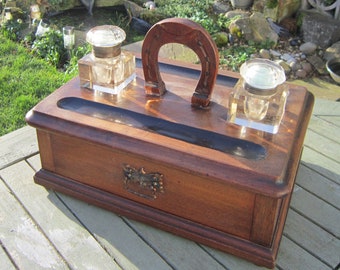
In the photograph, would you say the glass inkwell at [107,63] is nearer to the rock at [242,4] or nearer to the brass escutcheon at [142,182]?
the brass escutcheon at [142,182]

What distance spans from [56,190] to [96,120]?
0.42m

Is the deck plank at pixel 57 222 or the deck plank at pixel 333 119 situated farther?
the deck plank at pixel 333 119

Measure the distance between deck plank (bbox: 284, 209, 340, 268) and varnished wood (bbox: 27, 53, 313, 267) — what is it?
0.06 m

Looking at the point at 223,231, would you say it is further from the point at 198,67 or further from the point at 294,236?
the point at 198,67

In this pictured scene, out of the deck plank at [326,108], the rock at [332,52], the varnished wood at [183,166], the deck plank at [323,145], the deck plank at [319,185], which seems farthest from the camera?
the rock at [332,52]

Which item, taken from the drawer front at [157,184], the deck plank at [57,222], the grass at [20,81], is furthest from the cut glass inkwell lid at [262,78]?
the grass at [20,81]

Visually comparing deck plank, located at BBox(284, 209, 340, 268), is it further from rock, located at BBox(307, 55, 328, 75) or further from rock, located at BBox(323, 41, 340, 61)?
rock, located at BBox(323, 41, 340, 61)

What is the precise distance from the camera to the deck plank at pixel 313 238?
5.33 ft

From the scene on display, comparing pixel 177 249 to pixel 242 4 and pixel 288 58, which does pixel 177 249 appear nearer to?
pixel 288 58

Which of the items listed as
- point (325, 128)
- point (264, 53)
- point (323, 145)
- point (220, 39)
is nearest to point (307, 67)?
point (264, 53)

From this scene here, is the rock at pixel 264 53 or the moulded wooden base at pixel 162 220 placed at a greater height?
the moulded wooden base at pixel 162 220

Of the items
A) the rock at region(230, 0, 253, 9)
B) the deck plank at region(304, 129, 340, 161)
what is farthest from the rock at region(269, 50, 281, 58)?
Answer: the deck plank at region(304, 129, 340, 161)

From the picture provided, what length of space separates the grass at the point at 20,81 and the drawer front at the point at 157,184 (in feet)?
3.36

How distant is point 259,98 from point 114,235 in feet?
2.41
